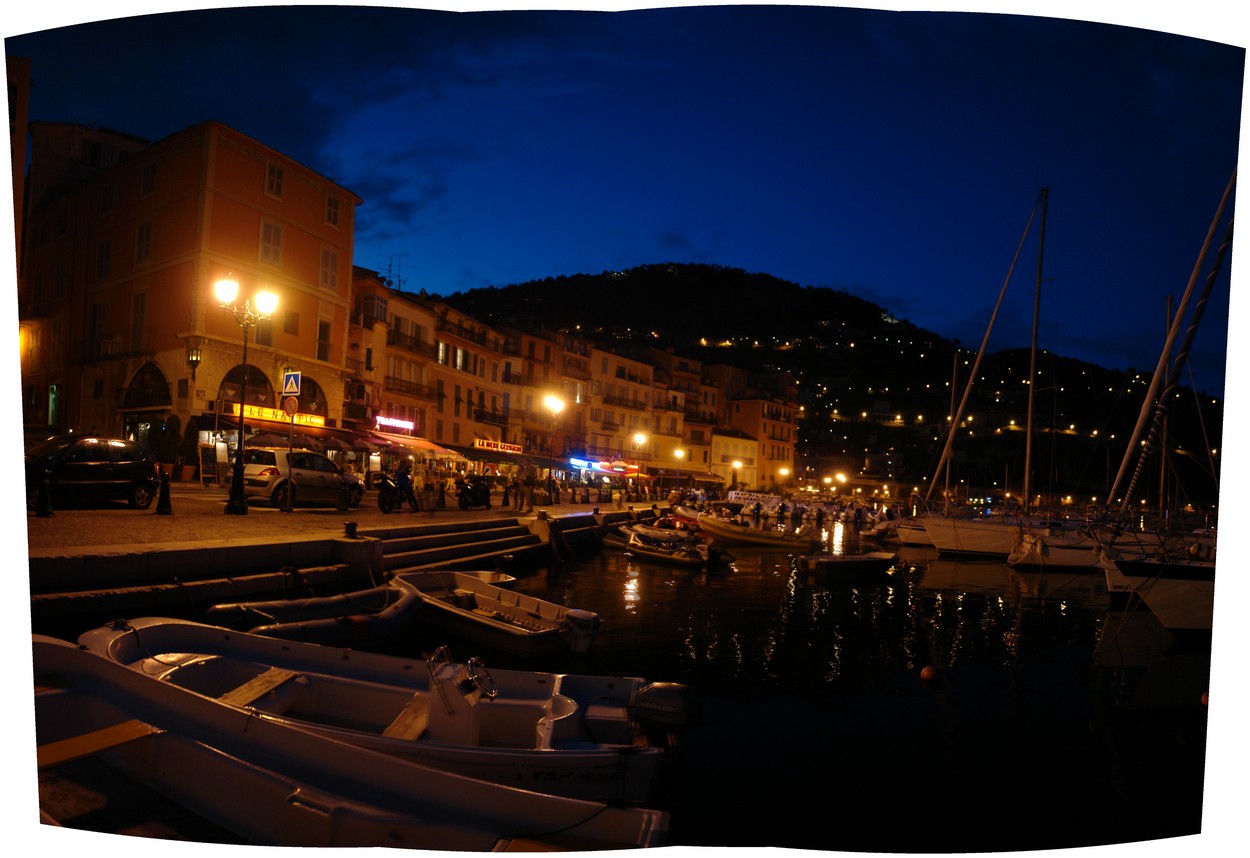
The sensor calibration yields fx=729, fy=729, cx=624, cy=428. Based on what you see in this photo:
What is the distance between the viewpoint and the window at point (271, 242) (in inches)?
470

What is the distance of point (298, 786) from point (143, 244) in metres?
5.06

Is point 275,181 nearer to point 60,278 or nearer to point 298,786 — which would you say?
point 60,278

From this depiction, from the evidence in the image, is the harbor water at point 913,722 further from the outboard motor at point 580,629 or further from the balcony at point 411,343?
the balcony at point 411,343

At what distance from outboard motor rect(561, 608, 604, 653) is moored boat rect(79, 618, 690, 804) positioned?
4.16 m

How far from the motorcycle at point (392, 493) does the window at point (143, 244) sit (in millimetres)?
15888

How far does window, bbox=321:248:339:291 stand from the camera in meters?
17.2

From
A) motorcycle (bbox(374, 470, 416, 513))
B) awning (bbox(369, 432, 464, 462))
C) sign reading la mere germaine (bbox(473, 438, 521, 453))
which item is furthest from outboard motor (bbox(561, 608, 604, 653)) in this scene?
sign reading la mere germaine (bbox(473, 438, 521, 453))

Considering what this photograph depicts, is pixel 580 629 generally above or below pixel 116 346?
below

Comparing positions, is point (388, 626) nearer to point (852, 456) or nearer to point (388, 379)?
point (388, 379)

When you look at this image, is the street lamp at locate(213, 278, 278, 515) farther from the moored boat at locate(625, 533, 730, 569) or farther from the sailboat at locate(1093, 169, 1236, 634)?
the moored boat at locate(625, 533, 730, 569)

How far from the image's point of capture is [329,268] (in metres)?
17.8

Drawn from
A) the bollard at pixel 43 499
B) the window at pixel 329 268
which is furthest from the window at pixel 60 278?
the window at pixel 329 268

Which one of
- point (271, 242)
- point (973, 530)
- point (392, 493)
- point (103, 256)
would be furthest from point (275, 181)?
point (973, 530)

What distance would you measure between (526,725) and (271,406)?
50.0ft
